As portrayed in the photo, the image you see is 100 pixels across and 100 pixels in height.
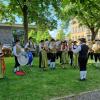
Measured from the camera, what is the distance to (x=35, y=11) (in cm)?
4203

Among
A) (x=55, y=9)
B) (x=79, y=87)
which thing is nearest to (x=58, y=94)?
(x=79, y=87)

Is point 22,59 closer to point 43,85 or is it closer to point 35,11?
point 43,85

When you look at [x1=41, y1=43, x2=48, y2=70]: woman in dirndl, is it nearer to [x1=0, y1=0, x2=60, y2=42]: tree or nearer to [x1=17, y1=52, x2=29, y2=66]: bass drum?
[x1=17, y1=52, x2=29, y2=66]: bass drum

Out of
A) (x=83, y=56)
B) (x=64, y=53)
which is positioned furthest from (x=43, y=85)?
(x=64, y=53)

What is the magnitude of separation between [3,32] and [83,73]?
51.7 m

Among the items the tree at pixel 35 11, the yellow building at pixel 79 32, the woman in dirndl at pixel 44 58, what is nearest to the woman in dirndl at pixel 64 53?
the woman in dirndl at pixel 44 58

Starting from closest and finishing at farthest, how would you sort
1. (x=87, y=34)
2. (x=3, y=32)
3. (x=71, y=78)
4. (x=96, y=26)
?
(x=71, y=78), (x=96, y=26), (x=3, y=32), (x=87, y=34)

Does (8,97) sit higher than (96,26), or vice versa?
(96,26)

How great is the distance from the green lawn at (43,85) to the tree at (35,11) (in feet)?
68.4

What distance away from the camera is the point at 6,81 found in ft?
55.6

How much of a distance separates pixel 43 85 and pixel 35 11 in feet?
87.4

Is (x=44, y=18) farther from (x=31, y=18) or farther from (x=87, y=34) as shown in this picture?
(x=87, y=34)

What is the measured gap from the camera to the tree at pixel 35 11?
4064 centimetres

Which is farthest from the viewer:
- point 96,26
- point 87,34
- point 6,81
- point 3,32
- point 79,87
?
point 87,34
